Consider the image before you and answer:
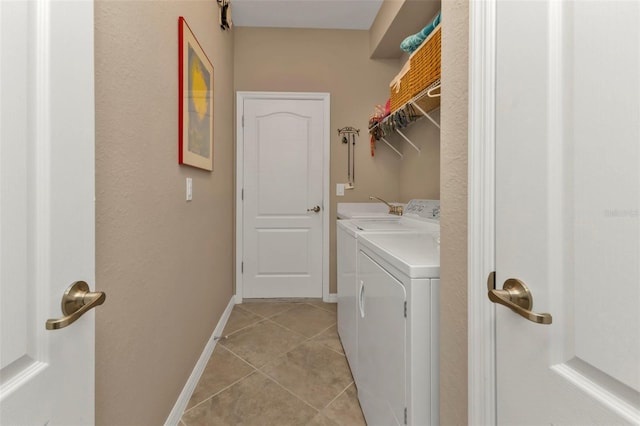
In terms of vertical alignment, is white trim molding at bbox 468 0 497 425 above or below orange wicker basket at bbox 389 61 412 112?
below

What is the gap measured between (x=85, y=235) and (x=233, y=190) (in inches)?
96.7

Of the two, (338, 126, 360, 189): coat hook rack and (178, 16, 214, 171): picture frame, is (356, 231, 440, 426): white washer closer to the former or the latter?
(178, 16, 214, 171): picture frame

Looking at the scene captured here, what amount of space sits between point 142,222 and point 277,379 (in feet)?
4.08

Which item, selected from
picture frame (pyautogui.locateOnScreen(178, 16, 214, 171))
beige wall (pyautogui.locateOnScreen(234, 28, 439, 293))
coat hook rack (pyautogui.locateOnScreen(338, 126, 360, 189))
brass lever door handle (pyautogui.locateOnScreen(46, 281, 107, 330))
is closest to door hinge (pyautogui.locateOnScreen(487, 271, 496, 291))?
brass lever door handle (pyautogui.locateOnScreen(46, 281, 107, 330))

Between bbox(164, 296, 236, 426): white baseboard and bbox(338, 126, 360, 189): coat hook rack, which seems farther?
bbox(338, 126, 360, 189): coat hook rack

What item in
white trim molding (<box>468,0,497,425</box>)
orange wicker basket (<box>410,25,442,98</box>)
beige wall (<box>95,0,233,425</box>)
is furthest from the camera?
orange wicker basket (<box>410,25,442,98</box>)

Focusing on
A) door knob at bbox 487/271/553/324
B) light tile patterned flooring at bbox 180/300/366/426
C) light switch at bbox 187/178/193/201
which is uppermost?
light switch at bbox 187/178/193/201

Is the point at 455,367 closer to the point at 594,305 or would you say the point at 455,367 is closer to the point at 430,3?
the point at 594,305

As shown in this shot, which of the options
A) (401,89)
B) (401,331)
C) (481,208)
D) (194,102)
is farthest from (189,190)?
(401,89)

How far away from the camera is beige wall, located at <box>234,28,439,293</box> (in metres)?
2.96

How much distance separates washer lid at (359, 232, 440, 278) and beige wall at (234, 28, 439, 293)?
153 cm

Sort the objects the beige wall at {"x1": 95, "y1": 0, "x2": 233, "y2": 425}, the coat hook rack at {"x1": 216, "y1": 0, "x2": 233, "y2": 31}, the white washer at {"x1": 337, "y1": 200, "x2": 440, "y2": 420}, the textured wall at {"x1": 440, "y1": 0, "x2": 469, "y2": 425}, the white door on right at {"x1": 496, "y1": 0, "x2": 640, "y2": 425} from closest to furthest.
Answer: the white door on right at {"x1": 496, "y1": 0, "x2": 640, "y2": 425} → the textured wall at {"x1": 440, "y1": 0, "x2": 469, "y2": 425} → the beige wall at {"x1": 95, "y1": 0, "x2": 233, "y2": 425} → the white washer at {"x1": 337, "y1": 200, "x2": 440, "y2": 420} → the coat hook rack at {"x1": 216, "y1": 0, "x2": 233, "y2": 31}

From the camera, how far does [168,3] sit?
128 cm

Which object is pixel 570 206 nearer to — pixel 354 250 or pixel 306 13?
pixel 354 250
